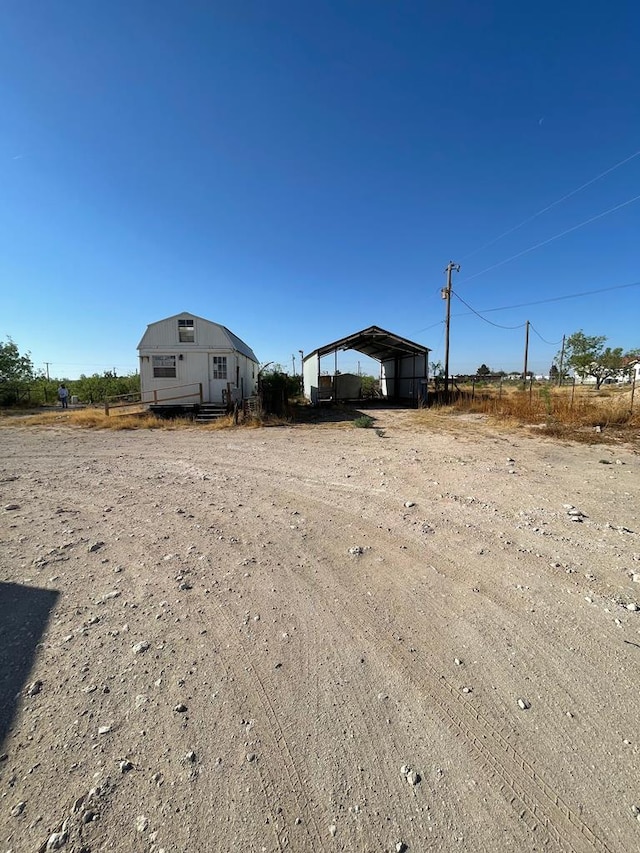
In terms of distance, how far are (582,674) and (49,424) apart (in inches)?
708

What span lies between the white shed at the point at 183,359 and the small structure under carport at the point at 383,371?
6.55 metres

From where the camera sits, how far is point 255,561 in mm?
3514

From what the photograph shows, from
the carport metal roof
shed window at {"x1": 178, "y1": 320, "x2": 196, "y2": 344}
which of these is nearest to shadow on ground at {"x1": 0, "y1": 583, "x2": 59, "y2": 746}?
shed window at {"x1": 178, "y1": 320, "x2": 196, "y2": 344}

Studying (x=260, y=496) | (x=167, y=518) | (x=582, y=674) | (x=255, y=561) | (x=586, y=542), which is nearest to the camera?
(x=582, y=674)

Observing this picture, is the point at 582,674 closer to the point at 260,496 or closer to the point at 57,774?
the point at 57,774

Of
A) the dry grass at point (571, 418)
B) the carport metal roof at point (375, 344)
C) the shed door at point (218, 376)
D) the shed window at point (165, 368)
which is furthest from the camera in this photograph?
the carport metal roof at point (375, 344)

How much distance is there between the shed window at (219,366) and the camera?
58.0ft

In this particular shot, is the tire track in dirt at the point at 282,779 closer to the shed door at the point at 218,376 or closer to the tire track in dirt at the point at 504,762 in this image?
the tire track in dirt at the point at 504,762

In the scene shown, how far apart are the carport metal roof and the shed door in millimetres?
6139

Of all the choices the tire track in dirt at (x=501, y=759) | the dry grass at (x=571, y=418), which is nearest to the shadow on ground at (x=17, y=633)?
the tire track in dirt at (x=501, y=759)

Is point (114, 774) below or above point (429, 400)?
below

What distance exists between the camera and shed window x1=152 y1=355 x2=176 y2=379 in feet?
56.5

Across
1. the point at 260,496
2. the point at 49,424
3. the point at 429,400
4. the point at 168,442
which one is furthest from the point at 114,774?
the point at 429,400

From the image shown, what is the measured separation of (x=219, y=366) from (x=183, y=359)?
1.71 meters
